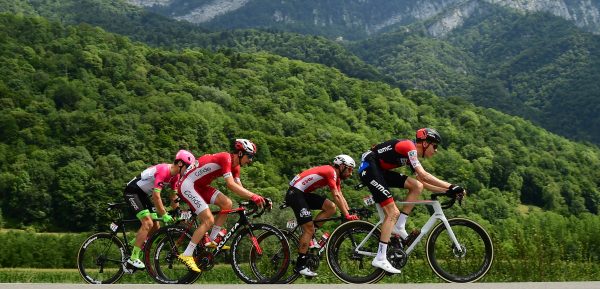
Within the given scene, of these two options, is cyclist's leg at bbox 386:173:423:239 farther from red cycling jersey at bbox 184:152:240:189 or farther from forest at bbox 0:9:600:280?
forest at bbox 0:9:600:280

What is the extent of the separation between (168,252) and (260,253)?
1.55 m

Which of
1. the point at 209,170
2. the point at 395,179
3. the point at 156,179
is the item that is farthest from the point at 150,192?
the point at 395,179

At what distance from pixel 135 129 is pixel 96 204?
25.9 m

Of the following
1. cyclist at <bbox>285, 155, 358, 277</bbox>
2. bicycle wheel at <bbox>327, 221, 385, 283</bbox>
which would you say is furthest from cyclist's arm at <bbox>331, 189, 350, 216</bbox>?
bicycle wheel at <bbox>327, 221, 385, 283</bbox>

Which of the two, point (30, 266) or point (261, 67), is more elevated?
point (261, 67)

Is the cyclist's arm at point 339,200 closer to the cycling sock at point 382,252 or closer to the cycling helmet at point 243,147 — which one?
the cycling sock at point 382,252

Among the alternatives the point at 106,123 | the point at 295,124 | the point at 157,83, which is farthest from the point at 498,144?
the point at 106,123

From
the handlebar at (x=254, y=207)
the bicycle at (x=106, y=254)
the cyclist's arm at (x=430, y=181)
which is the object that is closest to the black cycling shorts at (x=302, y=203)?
the handlebar at (x=254, y=207)

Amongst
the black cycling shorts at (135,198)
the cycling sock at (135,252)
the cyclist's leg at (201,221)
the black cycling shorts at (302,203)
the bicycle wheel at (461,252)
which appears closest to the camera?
the bicycle wheel at (461,252)

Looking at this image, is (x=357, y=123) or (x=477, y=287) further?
(x=357, y=123)

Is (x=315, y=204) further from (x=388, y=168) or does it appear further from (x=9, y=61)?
(x=9, y=61)

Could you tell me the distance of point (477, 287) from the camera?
8.40m

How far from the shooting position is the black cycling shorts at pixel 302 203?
1069cm

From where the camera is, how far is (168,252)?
35.9 feet
